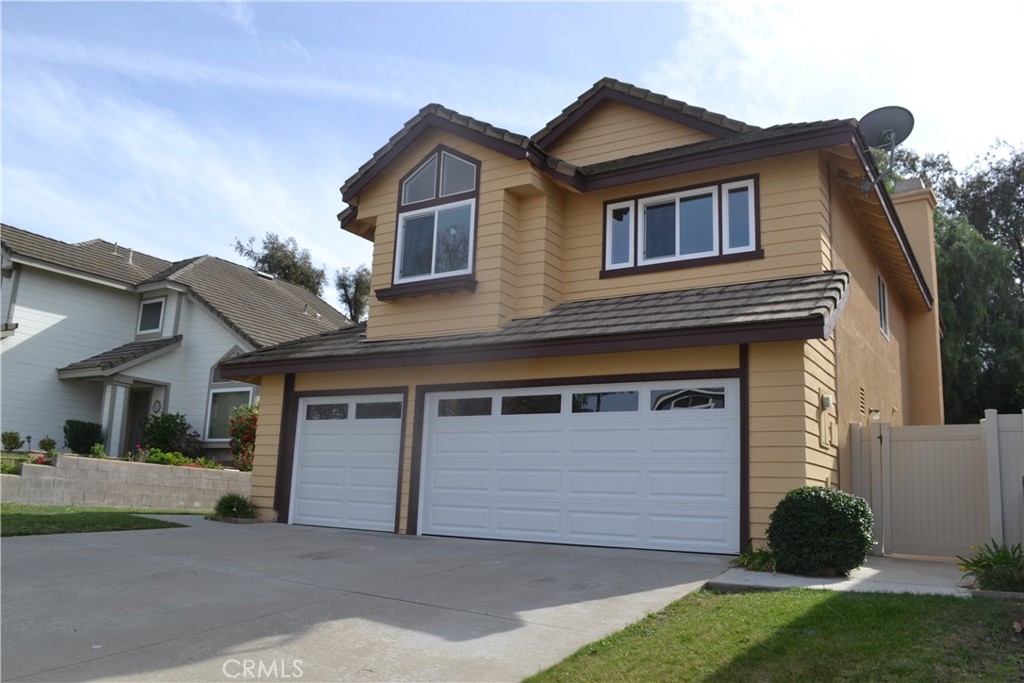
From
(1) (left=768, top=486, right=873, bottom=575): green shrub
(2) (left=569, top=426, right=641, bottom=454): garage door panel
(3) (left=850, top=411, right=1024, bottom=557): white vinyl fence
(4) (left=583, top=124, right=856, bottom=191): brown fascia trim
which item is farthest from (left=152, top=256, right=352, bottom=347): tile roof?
(1) (left=768, top=486, right=873, bottom=575): green shrub

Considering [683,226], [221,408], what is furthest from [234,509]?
[221,408]

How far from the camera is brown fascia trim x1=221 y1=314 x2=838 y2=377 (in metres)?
9.05

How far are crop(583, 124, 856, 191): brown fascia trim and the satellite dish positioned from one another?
1737mm

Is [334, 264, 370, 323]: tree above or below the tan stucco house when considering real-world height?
above

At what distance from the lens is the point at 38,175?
12.0 m

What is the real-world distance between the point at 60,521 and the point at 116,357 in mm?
11376

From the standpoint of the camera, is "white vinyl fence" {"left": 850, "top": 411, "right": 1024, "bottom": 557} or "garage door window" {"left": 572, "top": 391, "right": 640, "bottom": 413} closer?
"white vinyl fence" {"left": 850, "top": 411, "right": 1024, "bottom": 557}

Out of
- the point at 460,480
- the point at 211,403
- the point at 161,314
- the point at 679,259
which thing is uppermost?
the point at 161,314

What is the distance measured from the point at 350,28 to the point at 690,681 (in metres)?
8.59

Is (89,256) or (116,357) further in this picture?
(89,256)

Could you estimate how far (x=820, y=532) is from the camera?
809 cm

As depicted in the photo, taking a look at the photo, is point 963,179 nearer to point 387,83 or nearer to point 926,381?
point 926,381

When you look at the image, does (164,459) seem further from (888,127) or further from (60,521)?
(888,127)

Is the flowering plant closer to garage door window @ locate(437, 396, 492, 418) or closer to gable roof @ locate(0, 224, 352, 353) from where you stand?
gable roof @ locate(0, 224, 352, 353)
